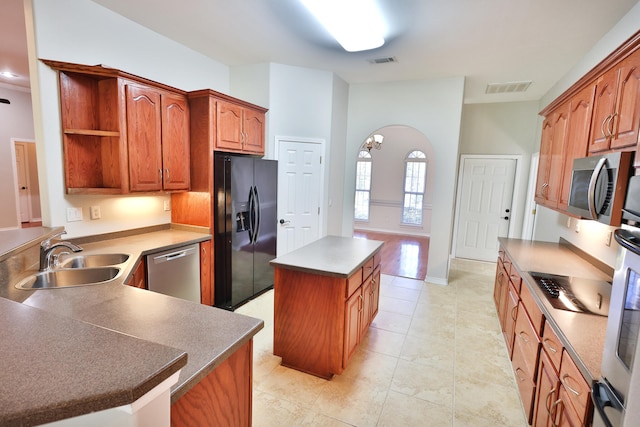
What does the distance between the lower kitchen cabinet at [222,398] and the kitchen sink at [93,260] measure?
1.64m

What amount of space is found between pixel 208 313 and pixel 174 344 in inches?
10.7

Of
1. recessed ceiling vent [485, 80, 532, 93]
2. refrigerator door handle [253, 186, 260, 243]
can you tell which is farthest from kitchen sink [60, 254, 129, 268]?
recessed ceiling vent [485, 80, 532, 93]

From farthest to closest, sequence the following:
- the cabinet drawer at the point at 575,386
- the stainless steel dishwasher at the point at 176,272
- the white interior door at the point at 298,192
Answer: the white interior door at the point at 298,192
the stainless steel dishwasher at the point at 176,272
the cabinet drawer at the point at 575,386

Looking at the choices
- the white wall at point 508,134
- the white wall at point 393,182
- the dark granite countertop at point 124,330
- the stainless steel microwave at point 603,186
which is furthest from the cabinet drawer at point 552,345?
the white wall at point 393,182

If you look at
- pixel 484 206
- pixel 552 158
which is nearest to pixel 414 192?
pixel 484 206

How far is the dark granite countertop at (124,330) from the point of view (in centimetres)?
58

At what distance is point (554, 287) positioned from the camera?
2.04 m

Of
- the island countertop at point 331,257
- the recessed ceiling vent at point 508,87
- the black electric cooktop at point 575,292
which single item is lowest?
the black electric cooktop at point 575,292

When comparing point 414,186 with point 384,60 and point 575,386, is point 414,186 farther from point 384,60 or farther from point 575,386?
point 575,386

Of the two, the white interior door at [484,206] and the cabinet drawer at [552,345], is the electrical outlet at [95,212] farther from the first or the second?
the white interior door at [484,206]

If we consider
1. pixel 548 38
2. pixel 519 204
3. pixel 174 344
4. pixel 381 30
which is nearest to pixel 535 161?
pixel 519 204

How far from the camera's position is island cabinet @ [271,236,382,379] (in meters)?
2.26

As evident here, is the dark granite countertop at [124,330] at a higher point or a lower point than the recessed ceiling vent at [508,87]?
lower

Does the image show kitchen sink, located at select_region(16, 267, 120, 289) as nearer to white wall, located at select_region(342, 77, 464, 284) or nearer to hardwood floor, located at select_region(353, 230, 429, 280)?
white wall, located at select_region(342, 77, 464, 284)
